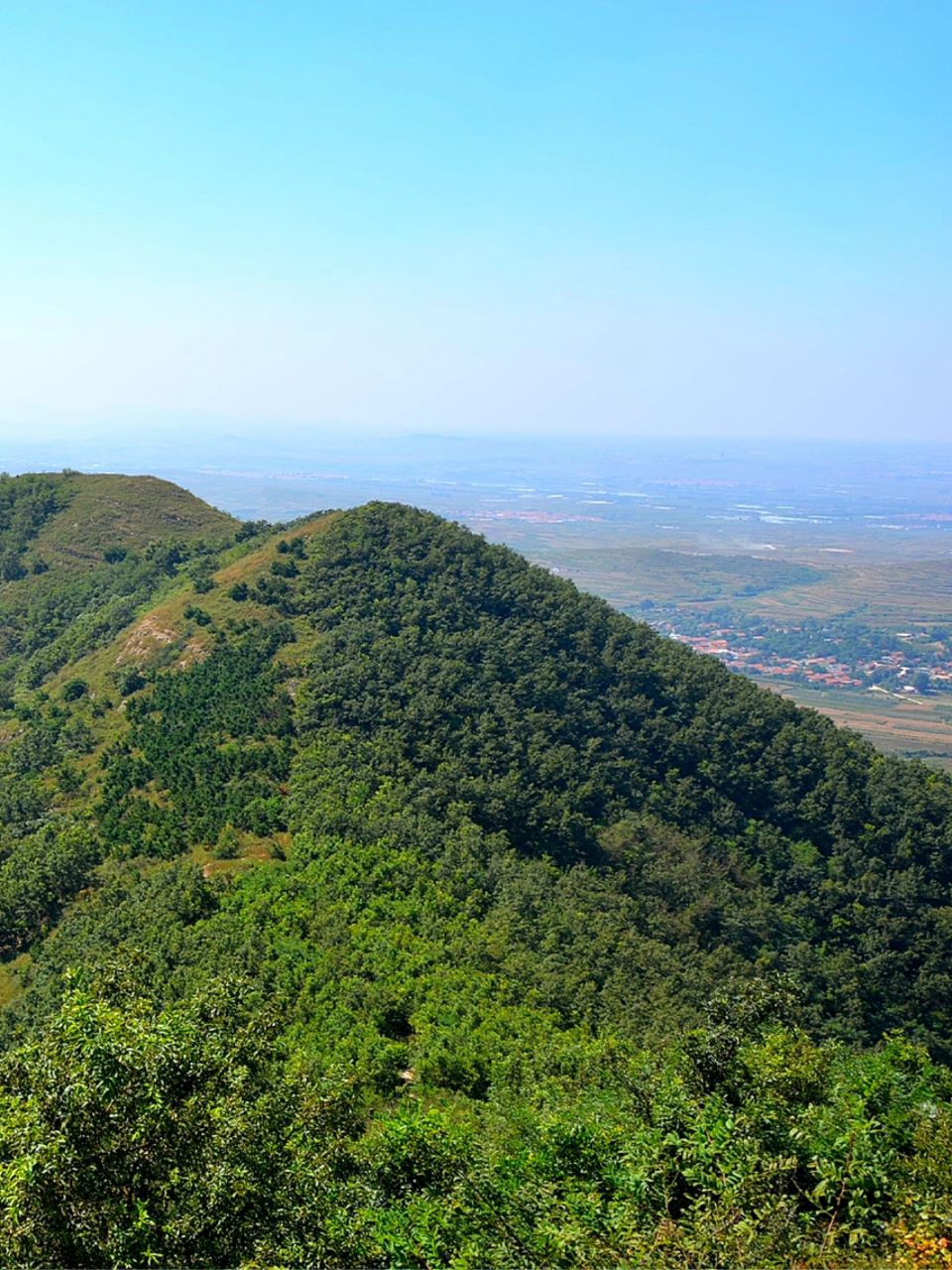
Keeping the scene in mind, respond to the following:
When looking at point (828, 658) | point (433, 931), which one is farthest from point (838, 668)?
point (433, 931)

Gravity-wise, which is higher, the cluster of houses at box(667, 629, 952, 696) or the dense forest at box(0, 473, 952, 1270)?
the dense forest at box(0, 473, 952, 1270)

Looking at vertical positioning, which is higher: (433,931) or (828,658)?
(433,931)

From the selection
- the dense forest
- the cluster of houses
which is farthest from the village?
the dense forest

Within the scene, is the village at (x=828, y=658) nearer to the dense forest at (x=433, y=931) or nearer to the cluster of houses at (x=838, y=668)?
the cluster of houses at (x=838, y=668)

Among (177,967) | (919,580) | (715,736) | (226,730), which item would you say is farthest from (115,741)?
(919,580)

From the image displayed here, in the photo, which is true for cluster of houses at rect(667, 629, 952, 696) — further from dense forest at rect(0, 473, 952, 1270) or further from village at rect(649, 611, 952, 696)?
dense forest at rect(0, 473, 952, 1270)

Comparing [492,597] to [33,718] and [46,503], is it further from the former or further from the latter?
[46,503]

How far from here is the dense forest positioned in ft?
36.5

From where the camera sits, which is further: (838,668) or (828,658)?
(828,658)

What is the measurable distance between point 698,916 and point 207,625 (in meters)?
32.5

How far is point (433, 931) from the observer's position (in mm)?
27656

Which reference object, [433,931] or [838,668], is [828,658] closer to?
[838,668]

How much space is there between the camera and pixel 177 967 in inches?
977

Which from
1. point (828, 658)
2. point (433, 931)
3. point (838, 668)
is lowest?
point (838, 668)
